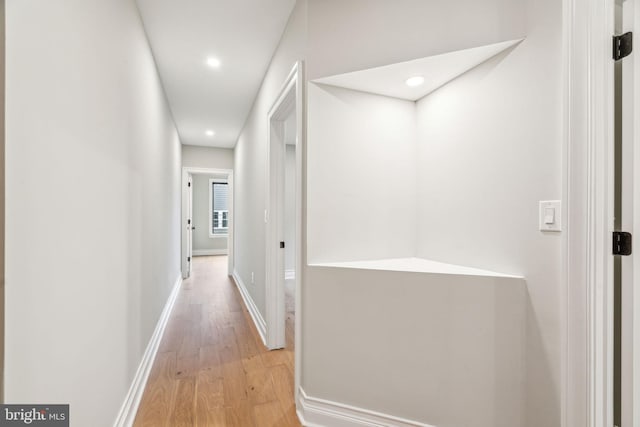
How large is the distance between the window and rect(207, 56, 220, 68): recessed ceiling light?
6.39 m

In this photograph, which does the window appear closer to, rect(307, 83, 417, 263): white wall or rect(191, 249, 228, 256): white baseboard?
rect(191, 249, 228, 256): white baseboard

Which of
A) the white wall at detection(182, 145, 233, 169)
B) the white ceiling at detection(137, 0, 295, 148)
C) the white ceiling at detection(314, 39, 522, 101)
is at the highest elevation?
the white ceiling at detection(137, 0, 295, 148)

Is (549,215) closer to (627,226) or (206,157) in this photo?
(627,226)

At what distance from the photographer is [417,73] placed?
5.46 ft

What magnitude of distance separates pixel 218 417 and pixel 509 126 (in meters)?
2.28

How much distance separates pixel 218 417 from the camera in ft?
5.81

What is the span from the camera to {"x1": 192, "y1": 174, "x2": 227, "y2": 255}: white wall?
28.6 ft

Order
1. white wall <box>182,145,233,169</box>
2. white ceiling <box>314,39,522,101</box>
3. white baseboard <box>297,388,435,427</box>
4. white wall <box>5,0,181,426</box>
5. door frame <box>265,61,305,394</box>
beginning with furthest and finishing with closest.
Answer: white wall <box>182,145,233,169</box> → door frame <box>265,61,305,394</box> → white baseboard <box>297,388,435,427</box> → white ceiling <box>314,39,522,101</box> → white wall <box>5,0,181,426</box>

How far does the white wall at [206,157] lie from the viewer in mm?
5914

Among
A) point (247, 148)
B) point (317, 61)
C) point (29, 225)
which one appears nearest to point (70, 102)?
point (29, 225)

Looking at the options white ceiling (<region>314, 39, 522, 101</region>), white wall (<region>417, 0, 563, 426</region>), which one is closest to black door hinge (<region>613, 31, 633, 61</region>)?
white wall (<region>417, 0, 563, 426</region>)

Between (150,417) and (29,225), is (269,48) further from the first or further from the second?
(150,417)

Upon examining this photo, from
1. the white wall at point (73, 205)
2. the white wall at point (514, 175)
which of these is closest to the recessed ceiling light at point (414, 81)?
the white wall at point (514, 175)

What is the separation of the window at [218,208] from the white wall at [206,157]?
2913 millimetres
